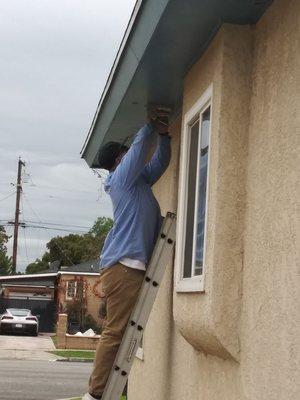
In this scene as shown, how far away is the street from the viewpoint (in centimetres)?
1325

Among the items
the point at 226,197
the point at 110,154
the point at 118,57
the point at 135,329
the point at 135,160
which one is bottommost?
the point at 135,329

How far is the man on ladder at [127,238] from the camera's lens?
5.06 meters

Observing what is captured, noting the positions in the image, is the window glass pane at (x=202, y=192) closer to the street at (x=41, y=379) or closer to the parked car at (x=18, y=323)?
the street at (x=41, y=379)

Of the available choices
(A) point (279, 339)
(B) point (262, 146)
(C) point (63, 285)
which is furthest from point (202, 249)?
(C) point (63, 285)

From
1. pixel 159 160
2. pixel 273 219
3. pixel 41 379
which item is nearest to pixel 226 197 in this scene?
pixel 273 219

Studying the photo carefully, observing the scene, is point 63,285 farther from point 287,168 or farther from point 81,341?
point 287,168

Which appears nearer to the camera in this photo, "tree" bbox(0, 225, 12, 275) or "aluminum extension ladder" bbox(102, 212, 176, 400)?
"aluminum extension ladder" bbox(102, 212, 176, 400)

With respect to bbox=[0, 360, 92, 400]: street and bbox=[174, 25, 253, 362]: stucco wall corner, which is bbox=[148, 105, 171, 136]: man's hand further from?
bbox=[0, 360, 92, 400]: street

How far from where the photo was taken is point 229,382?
4238 millimetres

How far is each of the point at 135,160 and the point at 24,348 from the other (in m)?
23.7

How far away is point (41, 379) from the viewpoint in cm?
1619

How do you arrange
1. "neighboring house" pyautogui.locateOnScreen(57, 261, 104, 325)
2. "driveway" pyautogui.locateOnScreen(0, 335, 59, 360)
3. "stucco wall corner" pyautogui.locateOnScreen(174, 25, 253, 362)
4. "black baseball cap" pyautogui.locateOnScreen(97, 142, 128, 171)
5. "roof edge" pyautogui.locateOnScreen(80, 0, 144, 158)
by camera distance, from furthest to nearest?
"neighboring house" pyautogui.locateOnScreen(57, 261, 104, 325)
"driveway" pyautogui.locateOnScreen(0, 335, 59, 360)
"black baseball cap" pyautogui.locateOnScreen(97, 142, 128, 171)
"roof edge" pyautogui.locateOnScreen(80, 0, 144, 158)
"stucco wall corner" pyautogui.locateOnScreen(174, 25, 253, 362)

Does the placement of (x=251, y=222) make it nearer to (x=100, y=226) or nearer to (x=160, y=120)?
(x=160, y=120)

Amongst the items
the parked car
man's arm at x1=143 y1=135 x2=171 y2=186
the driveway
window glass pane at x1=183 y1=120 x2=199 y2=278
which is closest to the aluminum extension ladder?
window glass pane at x1=183 y1=120 x2=199 y2=278
